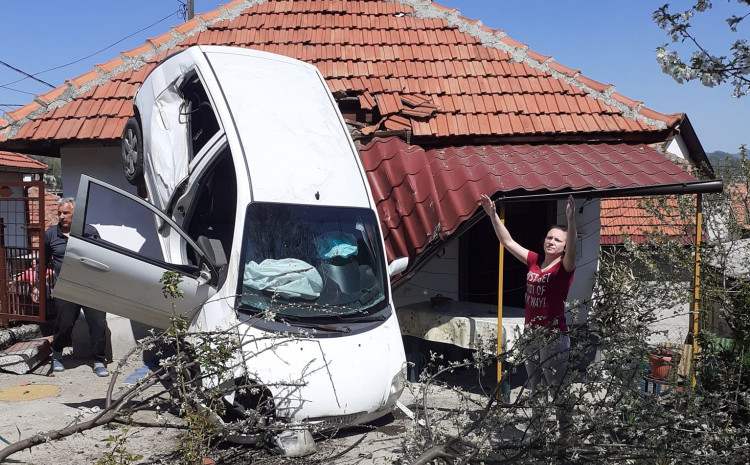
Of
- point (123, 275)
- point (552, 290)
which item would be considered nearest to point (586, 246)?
point (552, 290)

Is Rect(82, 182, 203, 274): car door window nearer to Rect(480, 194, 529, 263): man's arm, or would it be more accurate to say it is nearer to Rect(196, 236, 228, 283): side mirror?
Rect(196, 236, 228, 283): side mirror

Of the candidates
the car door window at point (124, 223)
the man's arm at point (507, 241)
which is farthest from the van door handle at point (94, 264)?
the man's arm at point (507, 241)

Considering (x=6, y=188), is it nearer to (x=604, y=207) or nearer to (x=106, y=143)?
(x=106, y=143)

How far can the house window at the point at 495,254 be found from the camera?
9.88 metres

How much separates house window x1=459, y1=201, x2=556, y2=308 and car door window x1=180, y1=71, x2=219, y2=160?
13.5 ft

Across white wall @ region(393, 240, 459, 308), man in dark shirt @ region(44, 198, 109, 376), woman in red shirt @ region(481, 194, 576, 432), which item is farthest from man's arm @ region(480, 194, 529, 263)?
man in dark shirt @ region(44, 198, 109, 376)

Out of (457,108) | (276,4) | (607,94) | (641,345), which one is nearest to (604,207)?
(607,94)

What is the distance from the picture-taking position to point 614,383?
4215 mm

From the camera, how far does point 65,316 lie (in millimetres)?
8141

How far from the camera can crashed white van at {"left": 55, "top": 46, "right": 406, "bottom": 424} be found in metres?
5.60

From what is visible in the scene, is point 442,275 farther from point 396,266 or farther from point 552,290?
point 552,290

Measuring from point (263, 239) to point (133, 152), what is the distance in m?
2.73

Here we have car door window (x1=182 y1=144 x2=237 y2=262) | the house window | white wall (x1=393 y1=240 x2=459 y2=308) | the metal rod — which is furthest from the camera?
the house window

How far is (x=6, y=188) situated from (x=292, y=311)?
584cm
